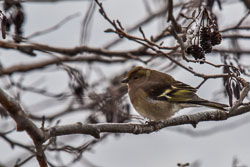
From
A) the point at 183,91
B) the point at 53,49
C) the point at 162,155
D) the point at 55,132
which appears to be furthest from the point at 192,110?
the point at 162,155

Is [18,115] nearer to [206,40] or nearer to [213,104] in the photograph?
[206,40]

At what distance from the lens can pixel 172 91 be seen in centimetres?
584

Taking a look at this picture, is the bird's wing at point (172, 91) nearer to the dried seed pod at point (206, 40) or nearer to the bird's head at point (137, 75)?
the bird's head at point (137, 75)

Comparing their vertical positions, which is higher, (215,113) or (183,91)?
(183,91)

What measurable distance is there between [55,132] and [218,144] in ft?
40.6

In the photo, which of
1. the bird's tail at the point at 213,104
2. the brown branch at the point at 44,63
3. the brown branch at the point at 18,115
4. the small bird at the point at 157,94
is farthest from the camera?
the brown branch at the point at 44,63

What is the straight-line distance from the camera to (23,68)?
21.8ft

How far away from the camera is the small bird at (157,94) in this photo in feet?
18.0

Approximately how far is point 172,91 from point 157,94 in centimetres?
18

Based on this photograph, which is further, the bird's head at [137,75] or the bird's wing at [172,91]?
the bird's head at [137,75]

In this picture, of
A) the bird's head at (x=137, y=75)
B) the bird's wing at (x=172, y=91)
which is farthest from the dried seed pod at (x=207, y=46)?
the bird's head at (x=137, y=75)

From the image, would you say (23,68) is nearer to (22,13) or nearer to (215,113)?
(22,13)

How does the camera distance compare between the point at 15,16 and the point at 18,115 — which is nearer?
the point at 18,115

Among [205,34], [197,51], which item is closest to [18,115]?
[197,51]
